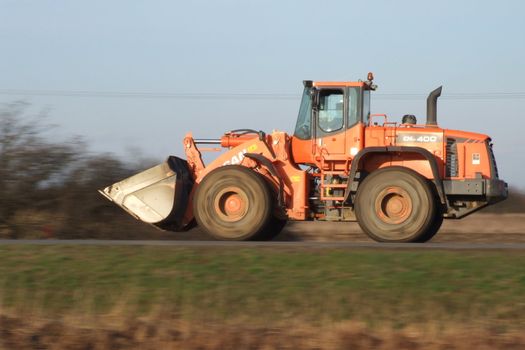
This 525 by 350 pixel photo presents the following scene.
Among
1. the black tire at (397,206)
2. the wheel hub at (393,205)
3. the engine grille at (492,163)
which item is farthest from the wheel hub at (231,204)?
the engine grille at (492,163)

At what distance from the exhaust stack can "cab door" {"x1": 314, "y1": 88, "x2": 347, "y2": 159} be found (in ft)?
5.57

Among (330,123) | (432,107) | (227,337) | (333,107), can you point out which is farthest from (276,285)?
(432,107)

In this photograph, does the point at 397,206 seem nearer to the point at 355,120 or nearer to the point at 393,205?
the point at 393,205

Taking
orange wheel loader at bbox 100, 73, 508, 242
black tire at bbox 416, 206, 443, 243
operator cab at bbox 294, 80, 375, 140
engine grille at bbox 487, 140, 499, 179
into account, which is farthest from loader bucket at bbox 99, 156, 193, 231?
engine grille at bbox 487, 140, 499, 179

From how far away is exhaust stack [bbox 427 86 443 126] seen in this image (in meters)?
17.6

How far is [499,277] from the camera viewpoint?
471 inches

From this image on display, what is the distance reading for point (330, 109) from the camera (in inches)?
700

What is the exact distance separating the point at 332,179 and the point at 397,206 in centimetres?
151

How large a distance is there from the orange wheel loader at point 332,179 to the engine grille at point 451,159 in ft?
0.06

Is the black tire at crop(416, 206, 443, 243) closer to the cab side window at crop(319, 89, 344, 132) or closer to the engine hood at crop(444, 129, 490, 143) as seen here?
the engine hood at crop(444, 129, 490, 143)

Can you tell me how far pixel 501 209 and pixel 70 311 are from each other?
23.5 meters

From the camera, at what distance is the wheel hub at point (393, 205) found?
16.7m

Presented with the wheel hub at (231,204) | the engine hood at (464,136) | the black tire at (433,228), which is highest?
the engine hood at (464,136)

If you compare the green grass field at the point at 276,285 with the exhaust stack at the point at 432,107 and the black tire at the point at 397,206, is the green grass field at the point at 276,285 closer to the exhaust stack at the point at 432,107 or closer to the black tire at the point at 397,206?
the black tire at the point at 397,206
